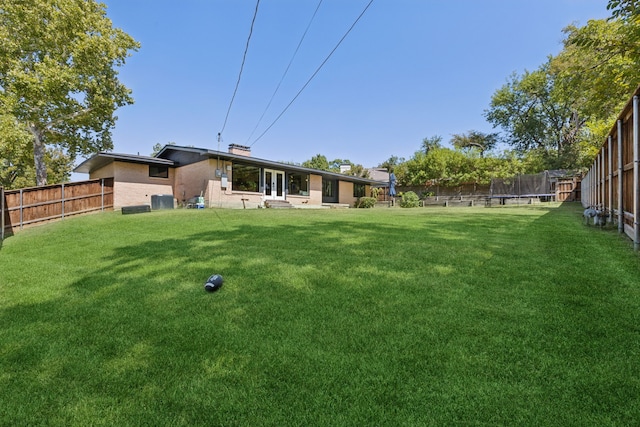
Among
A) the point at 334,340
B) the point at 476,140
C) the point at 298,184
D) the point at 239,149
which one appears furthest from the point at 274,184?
the point at 476,140

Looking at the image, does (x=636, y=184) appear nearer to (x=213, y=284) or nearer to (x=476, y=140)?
(x=213, y=284)

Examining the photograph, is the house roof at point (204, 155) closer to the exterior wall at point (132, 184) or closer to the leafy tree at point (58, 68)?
the exterior wall at point (132, 184)

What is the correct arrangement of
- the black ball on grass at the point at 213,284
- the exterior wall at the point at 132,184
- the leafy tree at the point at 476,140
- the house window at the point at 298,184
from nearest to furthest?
the black ball on grass at the point at 213,284 → the exterior wall at the point at 132,184 → the house window at the point at 298,184 → the leafy tree at the point at 476,140

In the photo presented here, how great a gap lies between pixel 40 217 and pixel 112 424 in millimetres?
13457

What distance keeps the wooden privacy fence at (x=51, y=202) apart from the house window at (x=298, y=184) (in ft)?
30.4

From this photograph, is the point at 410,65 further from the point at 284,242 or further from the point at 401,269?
the point at 401,269

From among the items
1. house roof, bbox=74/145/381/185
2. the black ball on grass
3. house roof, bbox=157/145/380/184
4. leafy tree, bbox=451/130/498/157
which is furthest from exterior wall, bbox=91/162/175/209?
A: leafy tree, bbox=451/130/498/157

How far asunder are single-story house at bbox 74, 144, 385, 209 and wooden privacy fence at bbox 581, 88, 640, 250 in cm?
1340

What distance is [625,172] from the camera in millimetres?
5191

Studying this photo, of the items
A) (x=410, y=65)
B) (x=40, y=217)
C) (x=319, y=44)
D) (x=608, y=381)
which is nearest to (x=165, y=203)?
(x=40, y=217)

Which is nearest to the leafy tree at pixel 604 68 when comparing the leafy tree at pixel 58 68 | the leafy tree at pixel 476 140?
the leafy tree at pixel 58 68

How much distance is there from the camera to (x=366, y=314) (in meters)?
2.67

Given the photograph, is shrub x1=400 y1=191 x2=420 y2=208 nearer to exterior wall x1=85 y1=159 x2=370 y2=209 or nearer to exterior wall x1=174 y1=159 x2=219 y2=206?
exterior wall x1=85 y1=159 x2=370 y2=209

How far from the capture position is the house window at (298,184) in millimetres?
19641
